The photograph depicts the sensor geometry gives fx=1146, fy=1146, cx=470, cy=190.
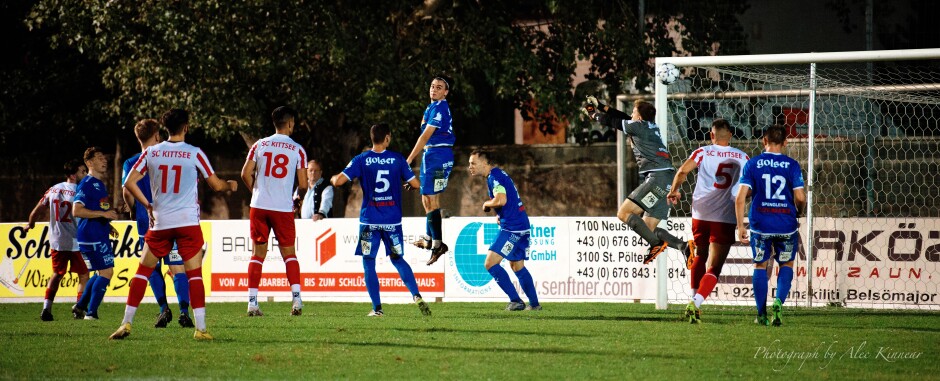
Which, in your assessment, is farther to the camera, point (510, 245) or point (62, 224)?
point (62, 224)

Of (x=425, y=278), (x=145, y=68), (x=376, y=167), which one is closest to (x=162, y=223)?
(x=376, y=167)

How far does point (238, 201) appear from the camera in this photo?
1062 inches

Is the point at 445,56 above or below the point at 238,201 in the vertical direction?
above

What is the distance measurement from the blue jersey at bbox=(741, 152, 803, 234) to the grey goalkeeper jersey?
1.85 metres

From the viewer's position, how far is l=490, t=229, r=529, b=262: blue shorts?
510 inches

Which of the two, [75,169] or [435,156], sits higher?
[435,156]

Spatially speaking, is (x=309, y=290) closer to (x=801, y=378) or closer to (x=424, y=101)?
(x=424, y=101)

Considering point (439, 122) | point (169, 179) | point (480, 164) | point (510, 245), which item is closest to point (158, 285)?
point (169, 179)

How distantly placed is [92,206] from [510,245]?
4.76 meters

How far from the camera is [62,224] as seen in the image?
47.5 ft

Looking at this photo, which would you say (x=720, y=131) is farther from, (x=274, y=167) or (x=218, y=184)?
(x=218, y=184)

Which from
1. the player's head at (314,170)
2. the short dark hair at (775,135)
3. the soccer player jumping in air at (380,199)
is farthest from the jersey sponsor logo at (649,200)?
the player's head at (314,170)

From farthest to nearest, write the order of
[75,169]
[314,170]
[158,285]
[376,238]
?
[314,170]
[75,169]
[376,238]
[158,285]

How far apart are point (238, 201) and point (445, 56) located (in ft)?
26.6
